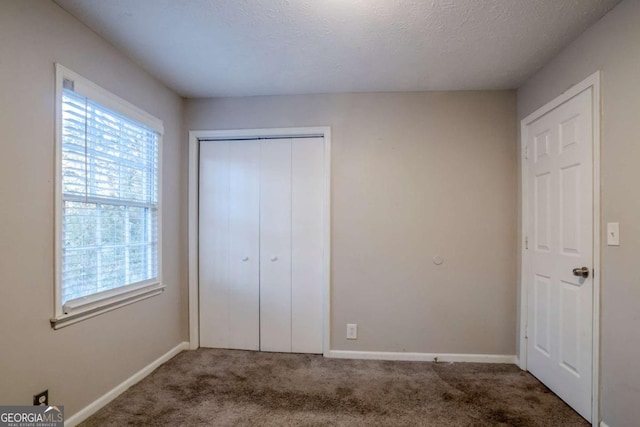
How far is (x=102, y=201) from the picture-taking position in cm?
191

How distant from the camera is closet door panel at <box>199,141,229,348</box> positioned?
2812 mm

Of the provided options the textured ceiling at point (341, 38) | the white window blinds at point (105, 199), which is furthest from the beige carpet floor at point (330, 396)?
the textured ceiling at point (341, 38)

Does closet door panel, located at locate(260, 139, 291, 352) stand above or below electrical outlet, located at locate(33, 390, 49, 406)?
above

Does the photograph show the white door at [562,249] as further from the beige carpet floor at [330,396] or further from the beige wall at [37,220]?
the beige wall at [37,220]

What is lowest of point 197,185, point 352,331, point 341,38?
point 352,331

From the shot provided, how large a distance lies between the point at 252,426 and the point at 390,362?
1.29 metres

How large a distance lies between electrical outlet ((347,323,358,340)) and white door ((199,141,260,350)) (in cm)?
85

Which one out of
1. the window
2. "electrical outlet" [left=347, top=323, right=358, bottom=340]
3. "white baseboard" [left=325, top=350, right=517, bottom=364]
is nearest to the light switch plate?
"white baseboard" [left=325, top=350, right=517, bottom=364]

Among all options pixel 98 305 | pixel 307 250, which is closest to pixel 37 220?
pixel 98 305

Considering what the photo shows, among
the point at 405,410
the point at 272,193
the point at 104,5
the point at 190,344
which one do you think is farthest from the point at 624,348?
the point at 104,5

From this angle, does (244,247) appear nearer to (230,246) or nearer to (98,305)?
(230,246)

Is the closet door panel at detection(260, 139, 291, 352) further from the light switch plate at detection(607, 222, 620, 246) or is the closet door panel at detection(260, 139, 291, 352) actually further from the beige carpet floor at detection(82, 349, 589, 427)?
the light switch plate at detection(607, 222, 620, 246)

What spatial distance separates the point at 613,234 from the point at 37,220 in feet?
10.1

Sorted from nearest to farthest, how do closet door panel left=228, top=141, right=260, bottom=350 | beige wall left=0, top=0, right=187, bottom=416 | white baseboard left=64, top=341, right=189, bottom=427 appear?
beige wall left=0, top=0, right=187, bottom=416 < white baseboard left=64, top=341, right=189, bottom=427 < closet door panel left=228, top=141, right=260, bottom=350
